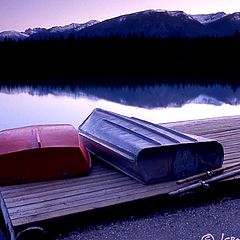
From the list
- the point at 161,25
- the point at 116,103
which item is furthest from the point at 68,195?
the point at 161,25

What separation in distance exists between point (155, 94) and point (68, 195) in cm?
1771

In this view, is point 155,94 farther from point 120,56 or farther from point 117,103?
point 120,56

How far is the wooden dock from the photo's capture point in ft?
11.7

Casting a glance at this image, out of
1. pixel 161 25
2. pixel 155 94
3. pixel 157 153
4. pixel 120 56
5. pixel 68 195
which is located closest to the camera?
pixel 68 195

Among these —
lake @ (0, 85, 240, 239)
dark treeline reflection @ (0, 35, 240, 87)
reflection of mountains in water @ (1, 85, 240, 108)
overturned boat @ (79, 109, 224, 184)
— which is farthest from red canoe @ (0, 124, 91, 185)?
dark treeline reflection @ (0, 35, 240, 87)

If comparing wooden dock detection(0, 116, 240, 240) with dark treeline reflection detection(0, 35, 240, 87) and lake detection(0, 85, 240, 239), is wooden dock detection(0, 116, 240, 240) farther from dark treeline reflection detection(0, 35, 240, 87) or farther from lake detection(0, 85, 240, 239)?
dark treeline reflection detection(0, 35, 240, 87)

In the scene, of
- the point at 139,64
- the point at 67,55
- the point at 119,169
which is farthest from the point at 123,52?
the point at 119,169

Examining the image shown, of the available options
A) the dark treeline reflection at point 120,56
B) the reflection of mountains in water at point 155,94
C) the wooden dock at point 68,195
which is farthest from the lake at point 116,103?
the dark treeline reflection at point 120,56

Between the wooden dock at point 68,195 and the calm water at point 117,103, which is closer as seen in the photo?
the wooden dock at point 68,195

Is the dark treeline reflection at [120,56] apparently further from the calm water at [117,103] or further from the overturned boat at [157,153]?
the overturned boat at [157,153]

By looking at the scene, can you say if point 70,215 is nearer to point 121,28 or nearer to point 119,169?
point 119,169

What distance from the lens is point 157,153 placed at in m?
4.16

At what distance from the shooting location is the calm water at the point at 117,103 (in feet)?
52.4

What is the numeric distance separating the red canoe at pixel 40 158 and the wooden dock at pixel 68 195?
84 mm
